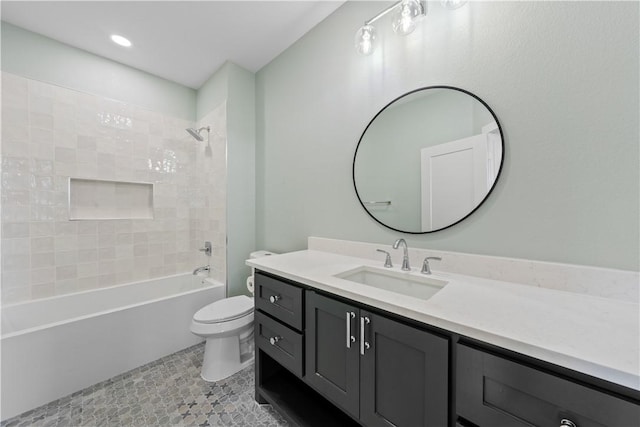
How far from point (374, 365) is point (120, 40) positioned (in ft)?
9.81

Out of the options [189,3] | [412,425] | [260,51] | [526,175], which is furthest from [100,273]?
[526,175]

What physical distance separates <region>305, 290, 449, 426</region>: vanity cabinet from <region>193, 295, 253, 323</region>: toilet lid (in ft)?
2.74

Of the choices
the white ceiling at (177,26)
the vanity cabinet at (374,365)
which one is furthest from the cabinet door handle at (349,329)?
the white ceiling at (177,26)

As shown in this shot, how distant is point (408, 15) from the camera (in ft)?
3.77

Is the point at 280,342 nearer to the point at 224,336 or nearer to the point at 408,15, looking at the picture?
the point at 224,336

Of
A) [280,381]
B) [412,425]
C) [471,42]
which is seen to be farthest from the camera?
[280,381]

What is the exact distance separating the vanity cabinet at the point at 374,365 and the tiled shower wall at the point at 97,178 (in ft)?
5.16

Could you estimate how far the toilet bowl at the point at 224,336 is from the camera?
1623mm

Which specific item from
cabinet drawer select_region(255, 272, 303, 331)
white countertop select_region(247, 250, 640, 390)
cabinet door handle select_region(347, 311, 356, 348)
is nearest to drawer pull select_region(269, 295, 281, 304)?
cabinet drawer select_region(255, 272, 303, 331)

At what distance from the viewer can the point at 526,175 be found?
98 centimetres

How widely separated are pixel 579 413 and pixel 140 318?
2.42 metres

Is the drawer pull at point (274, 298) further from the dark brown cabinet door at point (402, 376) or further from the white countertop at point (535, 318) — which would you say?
the dark brown cabinet door at point (402, 376)

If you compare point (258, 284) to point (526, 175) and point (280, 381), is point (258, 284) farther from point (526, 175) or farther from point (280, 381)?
point (526, 175)

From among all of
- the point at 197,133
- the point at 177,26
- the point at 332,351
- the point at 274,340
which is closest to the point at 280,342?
the point at 274,340
